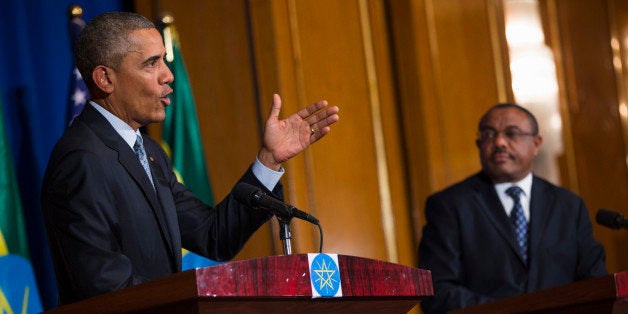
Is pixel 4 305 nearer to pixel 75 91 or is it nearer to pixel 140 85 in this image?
pixel 75 91

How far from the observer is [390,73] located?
19.3 ft

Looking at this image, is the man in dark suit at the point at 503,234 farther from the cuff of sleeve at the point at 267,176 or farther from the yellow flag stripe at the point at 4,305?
the yellow flag stripe at the point at 4,305

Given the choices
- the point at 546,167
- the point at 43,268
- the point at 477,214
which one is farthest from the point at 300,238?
the point at 546,167

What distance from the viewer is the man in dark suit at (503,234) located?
14.9ft

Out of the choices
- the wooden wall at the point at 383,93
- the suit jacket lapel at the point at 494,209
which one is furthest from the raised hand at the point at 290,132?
the wooden wall at the point at 383,93

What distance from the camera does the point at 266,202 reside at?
2.52m

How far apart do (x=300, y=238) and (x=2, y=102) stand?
156 centimetres

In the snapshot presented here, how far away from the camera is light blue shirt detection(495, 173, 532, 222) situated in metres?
4.82

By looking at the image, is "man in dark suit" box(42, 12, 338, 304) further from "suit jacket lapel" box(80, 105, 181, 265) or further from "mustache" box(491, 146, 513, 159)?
"mustache" box(491, 146, 513, 159)

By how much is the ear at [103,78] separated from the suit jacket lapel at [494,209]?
2299mm

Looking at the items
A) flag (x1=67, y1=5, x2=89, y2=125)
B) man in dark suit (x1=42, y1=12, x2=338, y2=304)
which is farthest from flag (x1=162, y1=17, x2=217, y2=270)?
man in dark suit (x1=42, y1=12, x2=338, y2=304)

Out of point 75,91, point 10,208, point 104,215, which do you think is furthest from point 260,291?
point 75,91

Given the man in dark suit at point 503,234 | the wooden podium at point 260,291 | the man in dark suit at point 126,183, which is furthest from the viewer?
the man in dark suit at point 503,234

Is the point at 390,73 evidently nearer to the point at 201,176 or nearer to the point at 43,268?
the point at 201,176
